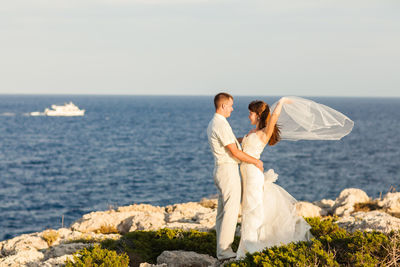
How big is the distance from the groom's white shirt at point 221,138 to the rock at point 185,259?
1869 millimetres

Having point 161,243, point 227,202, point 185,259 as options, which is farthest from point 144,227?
→ point 227,202

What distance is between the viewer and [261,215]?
765cm

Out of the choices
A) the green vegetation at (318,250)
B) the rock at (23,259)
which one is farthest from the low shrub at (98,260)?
the rock at (23,259)

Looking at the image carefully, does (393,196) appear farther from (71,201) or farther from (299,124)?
(71,201)

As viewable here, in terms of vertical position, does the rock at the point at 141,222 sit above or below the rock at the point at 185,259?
below

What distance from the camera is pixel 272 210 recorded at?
7.75m

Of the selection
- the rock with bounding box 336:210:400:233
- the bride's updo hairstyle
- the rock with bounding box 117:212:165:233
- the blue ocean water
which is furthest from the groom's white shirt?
the blue ocean water

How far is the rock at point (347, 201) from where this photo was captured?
14128 millimetres

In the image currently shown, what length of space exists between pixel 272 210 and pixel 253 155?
1.05 m

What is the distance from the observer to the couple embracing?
7547mm

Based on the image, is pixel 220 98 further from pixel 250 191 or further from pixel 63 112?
pixel 63 112

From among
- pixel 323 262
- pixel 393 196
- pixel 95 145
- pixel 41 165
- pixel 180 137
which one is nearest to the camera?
pixel 323 262

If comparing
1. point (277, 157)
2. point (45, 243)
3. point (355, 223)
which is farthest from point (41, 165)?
point (355, 223)

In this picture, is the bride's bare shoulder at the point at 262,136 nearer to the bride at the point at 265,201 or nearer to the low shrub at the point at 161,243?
the bride at the point at 265,201
